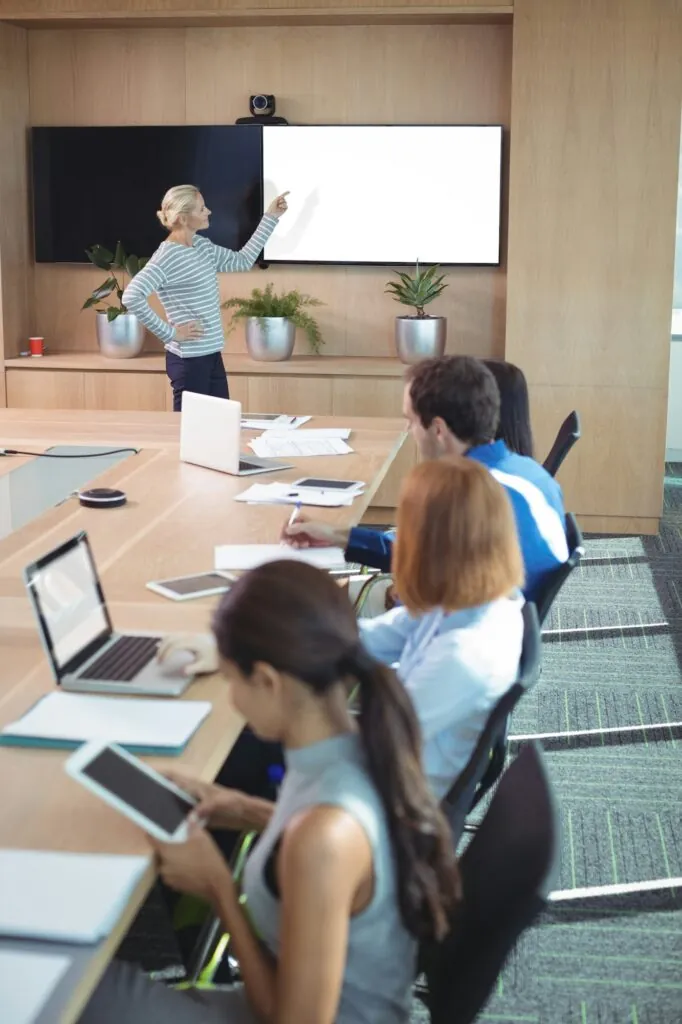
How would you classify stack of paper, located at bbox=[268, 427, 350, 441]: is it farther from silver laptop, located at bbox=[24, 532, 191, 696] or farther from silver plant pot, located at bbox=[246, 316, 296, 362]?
silver laptop, located at bbox=[24, 532, 191, 696]

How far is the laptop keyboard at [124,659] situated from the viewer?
2193 mm

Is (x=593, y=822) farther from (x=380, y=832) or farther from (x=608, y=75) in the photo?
(x=608, y=75)

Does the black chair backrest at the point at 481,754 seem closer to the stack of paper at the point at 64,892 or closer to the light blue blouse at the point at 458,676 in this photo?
the light blue blouse at the point at 458,676

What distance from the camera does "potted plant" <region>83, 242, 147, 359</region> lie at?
21.4 feet

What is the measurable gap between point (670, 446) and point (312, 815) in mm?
6727

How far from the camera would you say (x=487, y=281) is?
663cm

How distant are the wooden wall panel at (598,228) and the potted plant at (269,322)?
1132mm

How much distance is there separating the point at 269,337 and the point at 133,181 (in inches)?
44.4

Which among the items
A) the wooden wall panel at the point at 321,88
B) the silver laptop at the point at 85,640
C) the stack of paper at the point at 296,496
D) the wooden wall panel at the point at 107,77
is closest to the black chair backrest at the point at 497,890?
the silver laptop at the point at 85,640

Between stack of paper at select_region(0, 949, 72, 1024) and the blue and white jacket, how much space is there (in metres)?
1.71

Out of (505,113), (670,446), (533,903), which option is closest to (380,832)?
(533,903)

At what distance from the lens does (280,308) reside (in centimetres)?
643

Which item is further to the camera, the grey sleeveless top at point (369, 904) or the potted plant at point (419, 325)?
the potted plant at point (419, 325)

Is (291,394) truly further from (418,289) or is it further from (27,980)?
(27,980)
